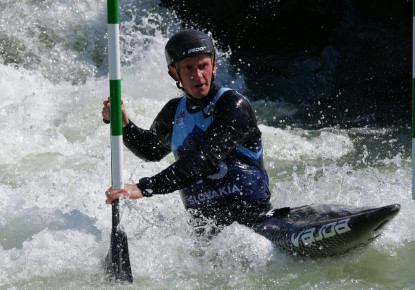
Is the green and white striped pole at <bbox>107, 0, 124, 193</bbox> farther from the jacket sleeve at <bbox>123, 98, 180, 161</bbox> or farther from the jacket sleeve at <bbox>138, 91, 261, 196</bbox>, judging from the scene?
the jacket sleeve at <bbox>123, 98, 180, 161</bbox>

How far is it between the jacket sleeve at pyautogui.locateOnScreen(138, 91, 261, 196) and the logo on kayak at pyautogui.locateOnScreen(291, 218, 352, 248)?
0.60 metres

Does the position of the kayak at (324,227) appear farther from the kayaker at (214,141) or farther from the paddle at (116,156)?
the paddle at (116,156)

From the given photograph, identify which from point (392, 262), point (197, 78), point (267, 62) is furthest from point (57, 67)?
point (392, 262)

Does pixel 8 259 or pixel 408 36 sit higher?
pixel 408 36

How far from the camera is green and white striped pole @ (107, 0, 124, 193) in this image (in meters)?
3.63

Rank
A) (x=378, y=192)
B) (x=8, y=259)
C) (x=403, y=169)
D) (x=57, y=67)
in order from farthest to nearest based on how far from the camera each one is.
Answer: (x=57, y=67) < (x=403, y=169) < (x=378, y=192) < (x=8, y=259)

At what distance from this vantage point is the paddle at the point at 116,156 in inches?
143

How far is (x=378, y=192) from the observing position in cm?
A: 470

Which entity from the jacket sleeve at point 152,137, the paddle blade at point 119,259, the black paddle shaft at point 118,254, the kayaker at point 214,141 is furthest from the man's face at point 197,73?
the paddle blade at point 119,259

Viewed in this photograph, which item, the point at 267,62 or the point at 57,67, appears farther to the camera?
the point at 267,62

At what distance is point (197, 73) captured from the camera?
393cm

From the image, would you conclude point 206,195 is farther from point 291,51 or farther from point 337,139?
point 291,51

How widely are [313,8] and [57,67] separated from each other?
4.10m

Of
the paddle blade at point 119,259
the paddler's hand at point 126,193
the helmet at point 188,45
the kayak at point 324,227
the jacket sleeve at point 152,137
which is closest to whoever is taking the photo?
the kayak at point 324,227
